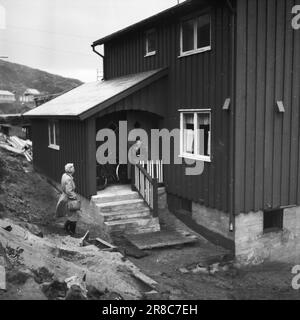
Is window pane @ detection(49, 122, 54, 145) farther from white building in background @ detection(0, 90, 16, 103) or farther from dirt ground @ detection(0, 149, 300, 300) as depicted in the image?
white building in background @ detection(0, 90, 16, 103)

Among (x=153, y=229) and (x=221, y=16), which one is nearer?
(x=221, y=16)

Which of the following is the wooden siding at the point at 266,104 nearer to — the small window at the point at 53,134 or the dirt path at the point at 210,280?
the dirt path at the point at 210,280

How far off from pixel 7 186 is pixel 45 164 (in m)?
2.87

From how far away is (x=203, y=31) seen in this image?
37.3 feet

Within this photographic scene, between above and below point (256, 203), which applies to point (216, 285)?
below

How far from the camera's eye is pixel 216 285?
30.5 ft

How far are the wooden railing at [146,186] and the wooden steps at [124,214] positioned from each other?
0.16 metres

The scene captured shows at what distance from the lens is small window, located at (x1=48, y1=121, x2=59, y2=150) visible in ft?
53.9

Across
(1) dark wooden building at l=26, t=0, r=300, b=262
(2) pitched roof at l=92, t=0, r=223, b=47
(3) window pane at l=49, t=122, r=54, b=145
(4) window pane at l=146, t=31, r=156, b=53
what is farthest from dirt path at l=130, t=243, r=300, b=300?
(3) window pane at l=49, t=122, r=54, b=145

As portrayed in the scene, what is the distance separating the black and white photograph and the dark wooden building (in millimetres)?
34

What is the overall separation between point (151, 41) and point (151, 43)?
7cm
